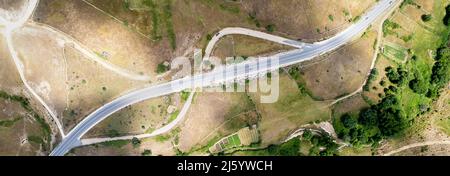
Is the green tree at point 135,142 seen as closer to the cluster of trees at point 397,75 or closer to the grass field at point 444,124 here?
the cluster of trees at point 397,75

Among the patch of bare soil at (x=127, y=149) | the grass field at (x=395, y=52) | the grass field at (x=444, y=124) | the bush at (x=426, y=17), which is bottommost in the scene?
the patch of bare soil at (x=127, y=149)

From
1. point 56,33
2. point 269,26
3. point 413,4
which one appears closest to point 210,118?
point 269,26

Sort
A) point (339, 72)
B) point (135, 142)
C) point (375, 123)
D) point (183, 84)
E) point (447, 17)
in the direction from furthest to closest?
point (447, 17), point (375, 123), point (339, 72), point (183, 84), point (135, 142)

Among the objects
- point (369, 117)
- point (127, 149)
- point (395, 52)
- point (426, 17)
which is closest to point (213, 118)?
point (127, 149)

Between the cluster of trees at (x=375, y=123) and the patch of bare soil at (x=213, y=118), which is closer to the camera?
the patch of bare soil at (x=213, y=118)

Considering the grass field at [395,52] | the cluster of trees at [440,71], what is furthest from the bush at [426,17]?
the grass field at [395,52]

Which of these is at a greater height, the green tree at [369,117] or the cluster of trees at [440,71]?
the cluster of trees at [440,71]

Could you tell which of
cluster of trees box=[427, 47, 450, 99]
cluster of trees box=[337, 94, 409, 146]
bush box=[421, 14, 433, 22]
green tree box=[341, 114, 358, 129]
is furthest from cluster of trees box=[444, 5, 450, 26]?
green tree box=[341, 114, 358, 129]

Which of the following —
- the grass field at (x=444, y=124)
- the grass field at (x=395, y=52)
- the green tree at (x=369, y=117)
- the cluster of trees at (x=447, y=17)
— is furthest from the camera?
the grass field at (x=444, y=124)

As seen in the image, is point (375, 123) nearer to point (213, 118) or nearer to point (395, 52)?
point (395, 52)

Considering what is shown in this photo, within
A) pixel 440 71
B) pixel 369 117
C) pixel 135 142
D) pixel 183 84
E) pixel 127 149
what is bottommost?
pixel 127 149

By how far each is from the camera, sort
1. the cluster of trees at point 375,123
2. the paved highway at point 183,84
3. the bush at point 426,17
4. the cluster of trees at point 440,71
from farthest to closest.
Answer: the cluster of trees at point 440,71
the bush at point 426,17
the cluster of trees at point 375,123
the paved highway at point 183,84

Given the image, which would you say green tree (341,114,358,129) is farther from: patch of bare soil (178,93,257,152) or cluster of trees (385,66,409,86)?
patch of bare soil (178,93,257,152)

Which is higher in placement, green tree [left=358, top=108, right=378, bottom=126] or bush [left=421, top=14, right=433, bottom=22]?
bush [left=421, top=14, right=433, bottom=22]
